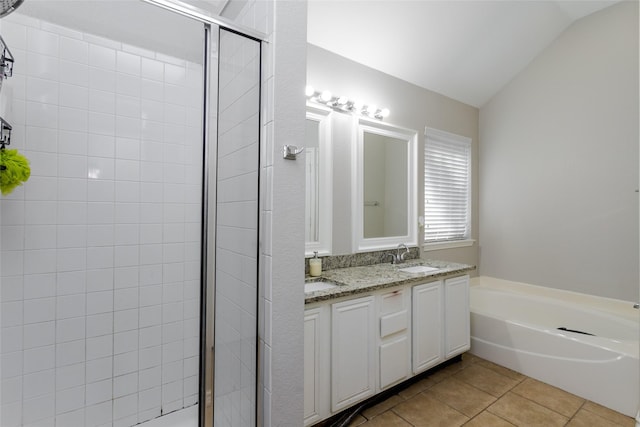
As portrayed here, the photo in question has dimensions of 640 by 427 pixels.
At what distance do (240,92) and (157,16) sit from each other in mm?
539

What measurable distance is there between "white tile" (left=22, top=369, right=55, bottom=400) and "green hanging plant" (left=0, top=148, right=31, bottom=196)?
0.92 metres

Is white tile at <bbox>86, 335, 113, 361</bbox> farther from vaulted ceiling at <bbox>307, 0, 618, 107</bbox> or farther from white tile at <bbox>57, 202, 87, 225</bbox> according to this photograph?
vaulted ceiling at <bbox>307, 0, 618, 107</bbox>

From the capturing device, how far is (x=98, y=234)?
162cm

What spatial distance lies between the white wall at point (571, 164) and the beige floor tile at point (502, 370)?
114cm

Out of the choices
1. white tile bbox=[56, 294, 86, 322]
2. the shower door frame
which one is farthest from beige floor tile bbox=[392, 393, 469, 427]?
white tile bbox=[56, 294, 86, 322]

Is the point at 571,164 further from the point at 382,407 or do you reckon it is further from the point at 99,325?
the point at 99,325

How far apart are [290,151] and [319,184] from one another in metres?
1.06

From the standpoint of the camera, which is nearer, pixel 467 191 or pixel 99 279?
pixel 99 279

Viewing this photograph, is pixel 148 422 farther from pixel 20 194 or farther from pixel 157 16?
pixel 157 16

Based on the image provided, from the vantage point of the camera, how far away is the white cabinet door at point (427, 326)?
215cm

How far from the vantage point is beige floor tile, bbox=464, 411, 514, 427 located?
1.84 metres

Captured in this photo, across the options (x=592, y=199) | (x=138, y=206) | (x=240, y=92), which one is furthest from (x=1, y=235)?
(x=592, y=199)

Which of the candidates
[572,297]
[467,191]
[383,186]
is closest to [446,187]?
[467,191]

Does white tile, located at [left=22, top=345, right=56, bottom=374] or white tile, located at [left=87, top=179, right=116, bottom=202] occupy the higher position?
white tile, located at [left=87, top=179, right=116, bottom=202]
